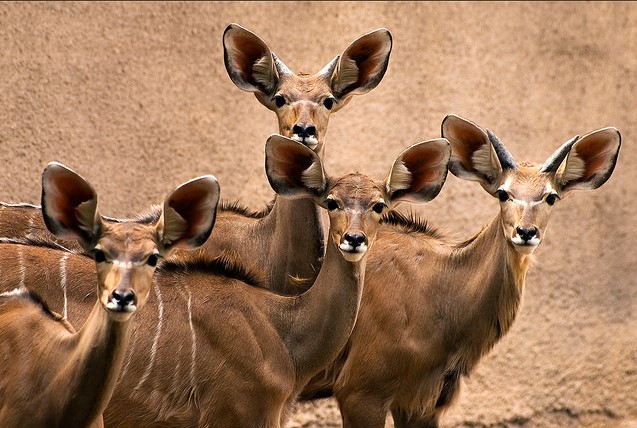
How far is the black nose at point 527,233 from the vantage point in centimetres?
552

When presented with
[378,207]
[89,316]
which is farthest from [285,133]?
[89,316]

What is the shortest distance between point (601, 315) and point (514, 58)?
1.47m

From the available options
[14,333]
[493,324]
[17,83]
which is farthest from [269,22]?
[14,333]

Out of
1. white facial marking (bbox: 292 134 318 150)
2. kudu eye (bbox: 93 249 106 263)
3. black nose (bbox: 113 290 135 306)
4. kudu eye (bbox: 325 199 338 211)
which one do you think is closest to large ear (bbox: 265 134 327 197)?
kudu eye (bbox: 325 199 338 211)

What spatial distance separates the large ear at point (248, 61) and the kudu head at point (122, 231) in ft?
4.95

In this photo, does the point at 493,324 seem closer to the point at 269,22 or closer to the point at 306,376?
the point at 306,376

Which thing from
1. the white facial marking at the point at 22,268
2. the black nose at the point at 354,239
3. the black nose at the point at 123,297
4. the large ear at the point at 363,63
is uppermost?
the large ear at the point at 363,63

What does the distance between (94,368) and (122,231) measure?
428 millimetres

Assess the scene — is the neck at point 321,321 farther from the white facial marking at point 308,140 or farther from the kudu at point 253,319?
the white facial marking at point 308,140

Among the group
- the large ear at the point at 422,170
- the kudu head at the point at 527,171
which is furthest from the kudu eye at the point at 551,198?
the large ear at the point at 422,170

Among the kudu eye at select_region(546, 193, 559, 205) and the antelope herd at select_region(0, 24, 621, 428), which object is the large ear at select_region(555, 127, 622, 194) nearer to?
the antelope herd at select_region(0, 24, 621, 428)

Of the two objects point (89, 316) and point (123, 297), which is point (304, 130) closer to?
point (89, 316)

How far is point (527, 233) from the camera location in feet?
18.1

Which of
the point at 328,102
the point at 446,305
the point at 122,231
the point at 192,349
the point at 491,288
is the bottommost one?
the point at 192,349
